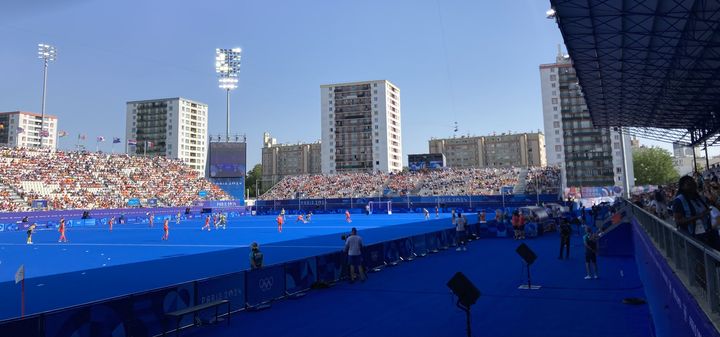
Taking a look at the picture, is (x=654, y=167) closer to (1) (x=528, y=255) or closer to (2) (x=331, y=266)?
(1) (x=528, y=255)

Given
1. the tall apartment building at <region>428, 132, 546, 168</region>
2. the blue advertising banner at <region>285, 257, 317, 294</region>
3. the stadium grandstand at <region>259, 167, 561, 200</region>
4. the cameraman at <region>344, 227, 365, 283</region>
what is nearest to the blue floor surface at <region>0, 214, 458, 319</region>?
the blue advertising banner at <region>285, 257, 317, 294</region>

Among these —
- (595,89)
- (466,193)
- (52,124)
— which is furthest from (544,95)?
(52,124)

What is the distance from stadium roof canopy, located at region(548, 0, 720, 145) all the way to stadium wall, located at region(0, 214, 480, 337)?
11682 millimetres

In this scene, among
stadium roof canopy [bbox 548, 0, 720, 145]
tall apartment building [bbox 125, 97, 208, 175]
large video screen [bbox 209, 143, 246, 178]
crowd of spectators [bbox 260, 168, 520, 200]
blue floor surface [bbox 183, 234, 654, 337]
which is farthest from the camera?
tall apartment building [bbox 125, 97, 208, 175]

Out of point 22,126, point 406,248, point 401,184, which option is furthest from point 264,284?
point 22,126

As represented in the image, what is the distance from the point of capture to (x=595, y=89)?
1133 inches

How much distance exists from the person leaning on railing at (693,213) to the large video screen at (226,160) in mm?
74891

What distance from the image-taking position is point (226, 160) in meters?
76.8

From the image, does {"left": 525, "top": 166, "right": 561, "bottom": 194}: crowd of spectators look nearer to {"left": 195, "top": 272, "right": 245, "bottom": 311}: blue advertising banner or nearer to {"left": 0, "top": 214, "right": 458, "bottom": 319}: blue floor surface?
{"left": 0, "top": 214, "right": 458, "bottom": 319}: blue floor surface

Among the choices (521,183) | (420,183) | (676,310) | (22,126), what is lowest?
(676,310)

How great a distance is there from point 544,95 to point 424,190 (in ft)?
145

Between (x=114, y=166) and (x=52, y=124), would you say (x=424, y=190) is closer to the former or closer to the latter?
(x=114, y=166)

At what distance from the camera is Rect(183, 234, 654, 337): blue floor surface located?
948cm

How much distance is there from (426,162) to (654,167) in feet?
195
